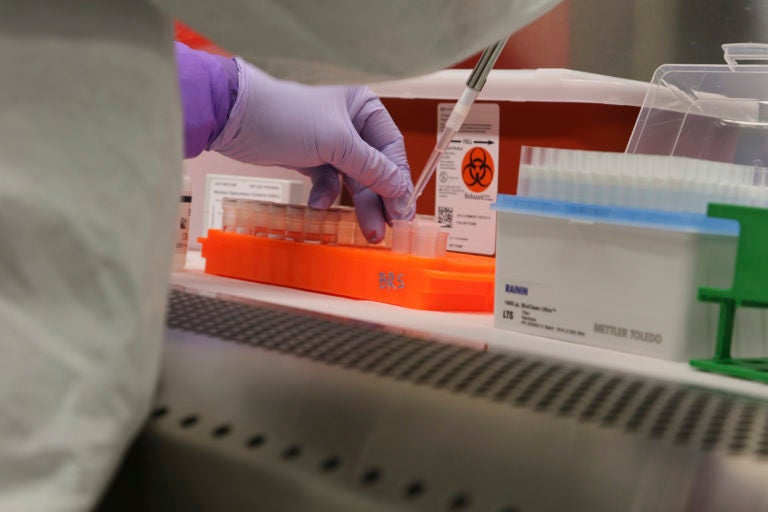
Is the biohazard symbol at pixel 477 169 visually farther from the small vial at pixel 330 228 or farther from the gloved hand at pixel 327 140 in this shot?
the small vial at pixel 330 228

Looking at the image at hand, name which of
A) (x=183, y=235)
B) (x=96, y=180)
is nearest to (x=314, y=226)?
(x=183, y=235)

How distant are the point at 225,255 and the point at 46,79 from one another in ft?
2.85

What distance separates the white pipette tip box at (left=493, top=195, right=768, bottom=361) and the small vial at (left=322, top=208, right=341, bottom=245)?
40cm

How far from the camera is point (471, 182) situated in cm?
136

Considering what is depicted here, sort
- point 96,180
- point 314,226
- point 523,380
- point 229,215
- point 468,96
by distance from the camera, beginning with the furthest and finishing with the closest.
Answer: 1. point 229,215
2. point 314,226
3. point 468,96
4. point 523,380
5. point 96,180

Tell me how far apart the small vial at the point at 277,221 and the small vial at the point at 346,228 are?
3.4 inches

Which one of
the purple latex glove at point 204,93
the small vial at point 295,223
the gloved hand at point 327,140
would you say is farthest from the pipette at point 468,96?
the purple latex glove at point 204,93

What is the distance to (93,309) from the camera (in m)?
0.47

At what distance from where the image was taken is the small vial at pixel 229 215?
1.39 metres

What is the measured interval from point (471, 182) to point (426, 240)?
0.69ft

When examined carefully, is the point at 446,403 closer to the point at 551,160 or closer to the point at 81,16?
the point at 81,16

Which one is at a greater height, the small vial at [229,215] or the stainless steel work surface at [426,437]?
the small vial at [229,215]

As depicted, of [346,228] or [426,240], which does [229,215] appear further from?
[426,240]

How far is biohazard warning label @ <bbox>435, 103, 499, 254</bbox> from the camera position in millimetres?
1333
